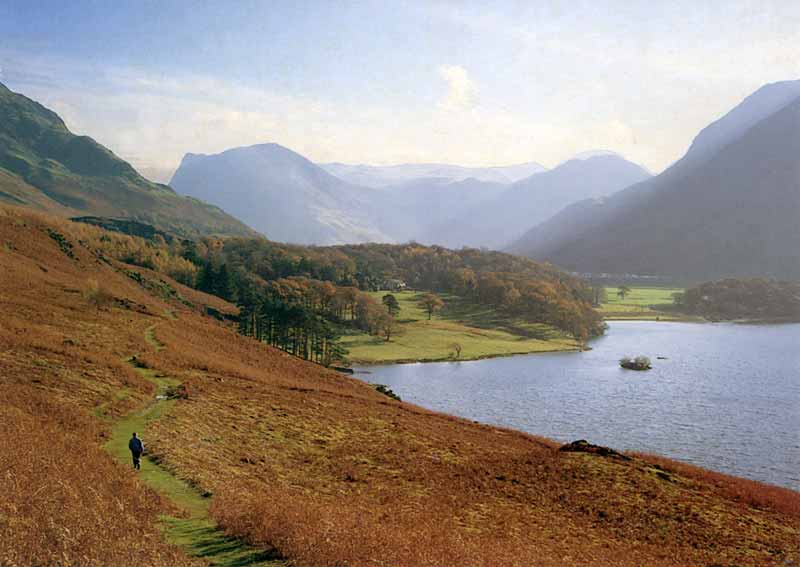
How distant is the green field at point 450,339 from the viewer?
447 feet

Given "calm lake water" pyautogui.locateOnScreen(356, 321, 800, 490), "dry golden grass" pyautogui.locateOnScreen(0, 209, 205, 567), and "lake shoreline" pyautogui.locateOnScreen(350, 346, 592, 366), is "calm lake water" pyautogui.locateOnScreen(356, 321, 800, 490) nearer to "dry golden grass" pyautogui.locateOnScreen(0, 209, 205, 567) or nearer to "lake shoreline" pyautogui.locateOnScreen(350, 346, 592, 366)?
"lake shoreline" pyautogui.locateOnScreen(350, 346, 592, 366)

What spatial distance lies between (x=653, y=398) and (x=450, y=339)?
67.3 metres

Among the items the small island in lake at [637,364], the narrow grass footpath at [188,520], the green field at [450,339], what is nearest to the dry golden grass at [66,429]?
the narrow grass footpath at [188,520]

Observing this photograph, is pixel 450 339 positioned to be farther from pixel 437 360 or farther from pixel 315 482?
pixel 315 482

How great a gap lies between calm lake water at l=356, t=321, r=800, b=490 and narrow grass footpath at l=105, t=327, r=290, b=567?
2135 inches

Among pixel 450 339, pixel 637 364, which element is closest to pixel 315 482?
pixel 637 364

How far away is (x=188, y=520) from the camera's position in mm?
19812

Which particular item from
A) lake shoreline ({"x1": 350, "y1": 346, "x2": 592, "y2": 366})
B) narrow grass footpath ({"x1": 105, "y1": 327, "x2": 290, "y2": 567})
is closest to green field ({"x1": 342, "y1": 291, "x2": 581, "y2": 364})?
lake shoreline ({"x1": 350, "y1": 346, "x2": 592, "y2": 366})

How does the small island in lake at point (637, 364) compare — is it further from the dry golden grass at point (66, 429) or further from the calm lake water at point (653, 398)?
the dry golden grass at point (66, 429)

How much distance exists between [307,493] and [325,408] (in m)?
20.8

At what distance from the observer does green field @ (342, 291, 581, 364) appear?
5364 inches

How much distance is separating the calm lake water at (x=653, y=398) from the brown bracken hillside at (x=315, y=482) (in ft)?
90.8

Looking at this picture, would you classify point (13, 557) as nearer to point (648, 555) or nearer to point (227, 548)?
point (227, 548)

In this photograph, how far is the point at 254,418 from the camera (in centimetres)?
3956
